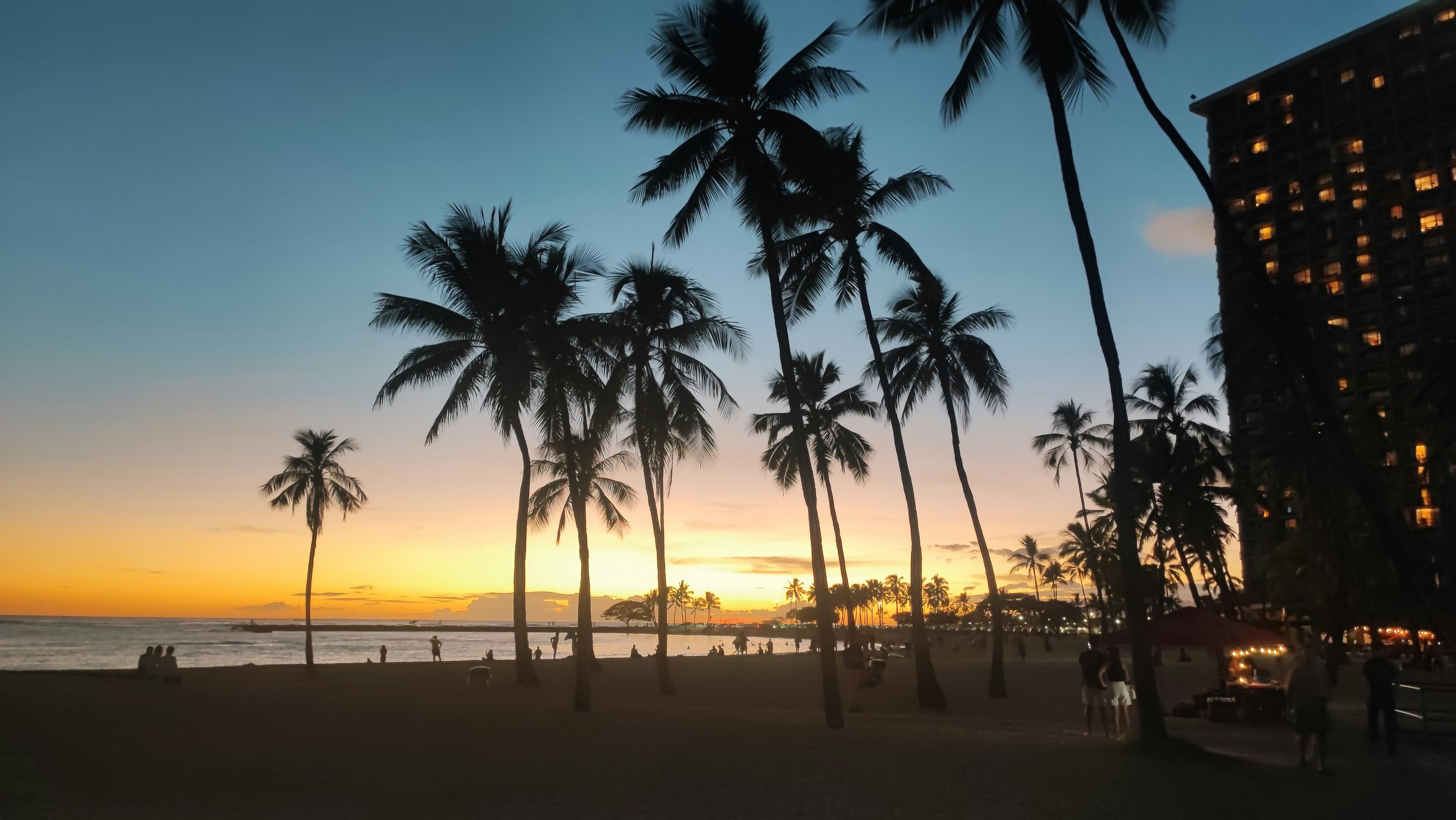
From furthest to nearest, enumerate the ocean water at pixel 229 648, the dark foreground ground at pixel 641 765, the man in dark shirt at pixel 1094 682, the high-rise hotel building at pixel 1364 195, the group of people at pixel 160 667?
the high-rise hotel building at pixel 1364 195
the ocean water at pixel 229 648
the group of people at pixel 160 667
the man in dark shirt at pixel 1094 682
the dark foreground ground at pixel 641 765

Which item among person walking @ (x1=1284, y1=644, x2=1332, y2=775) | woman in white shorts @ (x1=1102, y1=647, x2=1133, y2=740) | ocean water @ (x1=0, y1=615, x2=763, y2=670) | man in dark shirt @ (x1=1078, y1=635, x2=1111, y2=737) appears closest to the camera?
person walking @ (x1=1284, y1=644, x2=1332, y2=775)

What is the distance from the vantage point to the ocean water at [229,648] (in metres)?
69.4

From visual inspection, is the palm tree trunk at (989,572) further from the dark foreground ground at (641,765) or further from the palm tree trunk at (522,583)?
the palm tree trunk at (522,583)

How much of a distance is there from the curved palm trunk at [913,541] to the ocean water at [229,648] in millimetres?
43946

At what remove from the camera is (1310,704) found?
11.8 m

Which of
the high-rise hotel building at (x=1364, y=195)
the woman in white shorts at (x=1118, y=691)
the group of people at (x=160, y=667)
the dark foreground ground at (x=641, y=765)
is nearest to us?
the dark foreground ground at (x=641, y=765)

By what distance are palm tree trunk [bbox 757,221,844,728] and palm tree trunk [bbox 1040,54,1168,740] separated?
499cm

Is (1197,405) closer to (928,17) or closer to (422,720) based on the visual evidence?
(928,17)

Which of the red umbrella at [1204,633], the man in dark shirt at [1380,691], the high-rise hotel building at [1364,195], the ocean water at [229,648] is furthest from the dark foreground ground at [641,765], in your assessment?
the high-rise hotel building at [1364,195]

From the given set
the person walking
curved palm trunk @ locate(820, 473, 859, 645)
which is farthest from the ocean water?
the person walking

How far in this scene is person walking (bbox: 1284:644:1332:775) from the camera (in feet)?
38.5

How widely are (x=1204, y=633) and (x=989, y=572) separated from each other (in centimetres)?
849

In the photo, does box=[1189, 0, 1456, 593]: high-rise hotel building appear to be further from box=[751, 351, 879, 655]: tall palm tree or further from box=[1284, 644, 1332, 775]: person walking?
box=[1284, 644, 1332, 775]: person walking

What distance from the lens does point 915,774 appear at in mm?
11203
